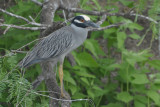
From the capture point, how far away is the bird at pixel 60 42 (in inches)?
116

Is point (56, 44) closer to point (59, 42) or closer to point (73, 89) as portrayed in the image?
point (59, 42)

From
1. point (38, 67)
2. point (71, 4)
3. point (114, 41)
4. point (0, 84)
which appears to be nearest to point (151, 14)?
point (0, 84)

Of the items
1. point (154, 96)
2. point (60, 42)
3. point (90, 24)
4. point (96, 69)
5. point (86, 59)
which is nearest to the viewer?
point (90, 24)

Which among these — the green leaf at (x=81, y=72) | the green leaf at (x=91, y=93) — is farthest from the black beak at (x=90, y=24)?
the green leaf at (x=91, y=93)

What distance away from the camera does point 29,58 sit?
289cm

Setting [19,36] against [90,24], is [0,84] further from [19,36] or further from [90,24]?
[19,36]

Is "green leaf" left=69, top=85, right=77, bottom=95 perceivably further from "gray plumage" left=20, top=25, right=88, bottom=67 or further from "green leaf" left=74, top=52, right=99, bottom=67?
"gray plumage" left=20, top=25, right=88, bottom=67

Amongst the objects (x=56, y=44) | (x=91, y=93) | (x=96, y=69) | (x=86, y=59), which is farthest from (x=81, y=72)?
(x=56, y=44)

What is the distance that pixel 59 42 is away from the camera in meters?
3.04

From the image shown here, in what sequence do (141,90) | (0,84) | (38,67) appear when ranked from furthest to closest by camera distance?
(141,90) → (38,67) → (0,84)

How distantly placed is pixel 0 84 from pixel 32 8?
160cm

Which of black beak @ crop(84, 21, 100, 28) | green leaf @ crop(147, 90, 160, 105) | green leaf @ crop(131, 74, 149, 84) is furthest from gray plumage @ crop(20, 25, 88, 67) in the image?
green leaf @ crop(147, 90, 160, 105)

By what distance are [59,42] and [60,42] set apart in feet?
0.06

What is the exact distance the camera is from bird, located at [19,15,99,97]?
296 centimetres
